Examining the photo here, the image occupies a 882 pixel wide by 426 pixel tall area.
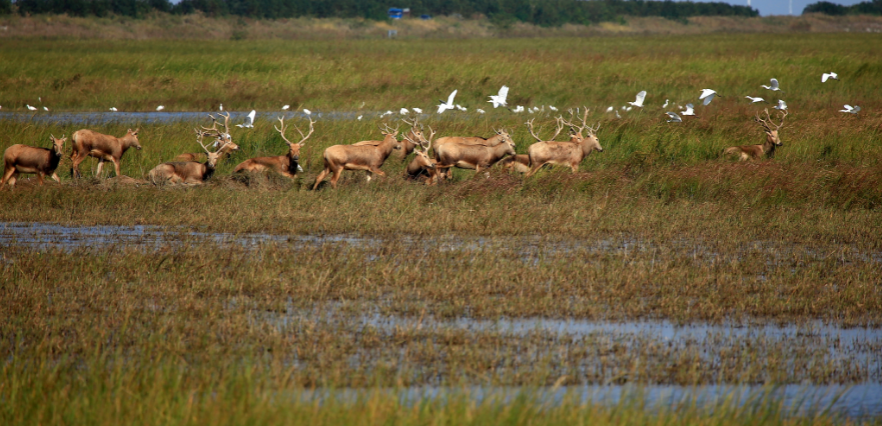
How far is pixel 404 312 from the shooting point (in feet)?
27.7

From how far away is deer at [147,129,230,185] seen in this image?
658 inches

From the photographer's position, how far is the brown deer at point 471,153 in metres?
17.4

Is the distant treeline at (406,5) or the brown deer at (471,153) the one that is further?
the distant treeline at (406,5)

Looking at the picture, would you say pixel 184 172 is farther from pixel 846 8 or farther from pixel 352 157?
pixel 846 8

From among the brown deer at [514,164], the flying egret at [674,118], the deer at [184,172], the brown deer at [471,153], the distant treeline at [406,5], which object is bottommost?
the deer at [184,172]

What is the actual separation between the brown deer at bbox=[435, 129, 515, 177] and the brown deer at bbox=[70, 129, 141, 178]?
239 inches

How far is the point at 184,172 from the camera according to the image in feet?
55.7

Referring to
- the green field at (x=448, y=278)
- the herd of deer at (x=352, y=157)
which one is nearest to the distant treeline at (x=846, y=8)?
the green field at (x=448, y=278)

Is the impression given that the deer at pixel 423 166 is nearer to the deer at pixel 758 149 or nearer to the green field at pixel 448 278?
the green field at pixel 448 278

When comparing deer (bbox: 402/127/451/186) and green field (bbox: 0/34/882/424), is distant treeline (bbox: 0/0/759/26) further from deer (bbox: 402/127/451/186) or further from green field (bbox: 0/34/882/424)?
deer (bbox: 402/127/451/186)

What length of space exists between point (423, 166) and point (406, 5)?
94.4 m

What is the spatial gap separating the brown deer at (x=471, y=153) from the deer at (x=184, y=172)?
4.18 m

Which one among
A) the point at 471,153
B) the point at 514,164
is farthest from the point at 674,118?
the point at 471,153

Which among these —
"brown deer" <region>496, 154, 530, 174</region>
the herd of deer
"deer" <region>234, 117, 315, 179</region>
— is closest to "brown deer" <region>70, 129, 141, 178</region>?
the herd of deer
